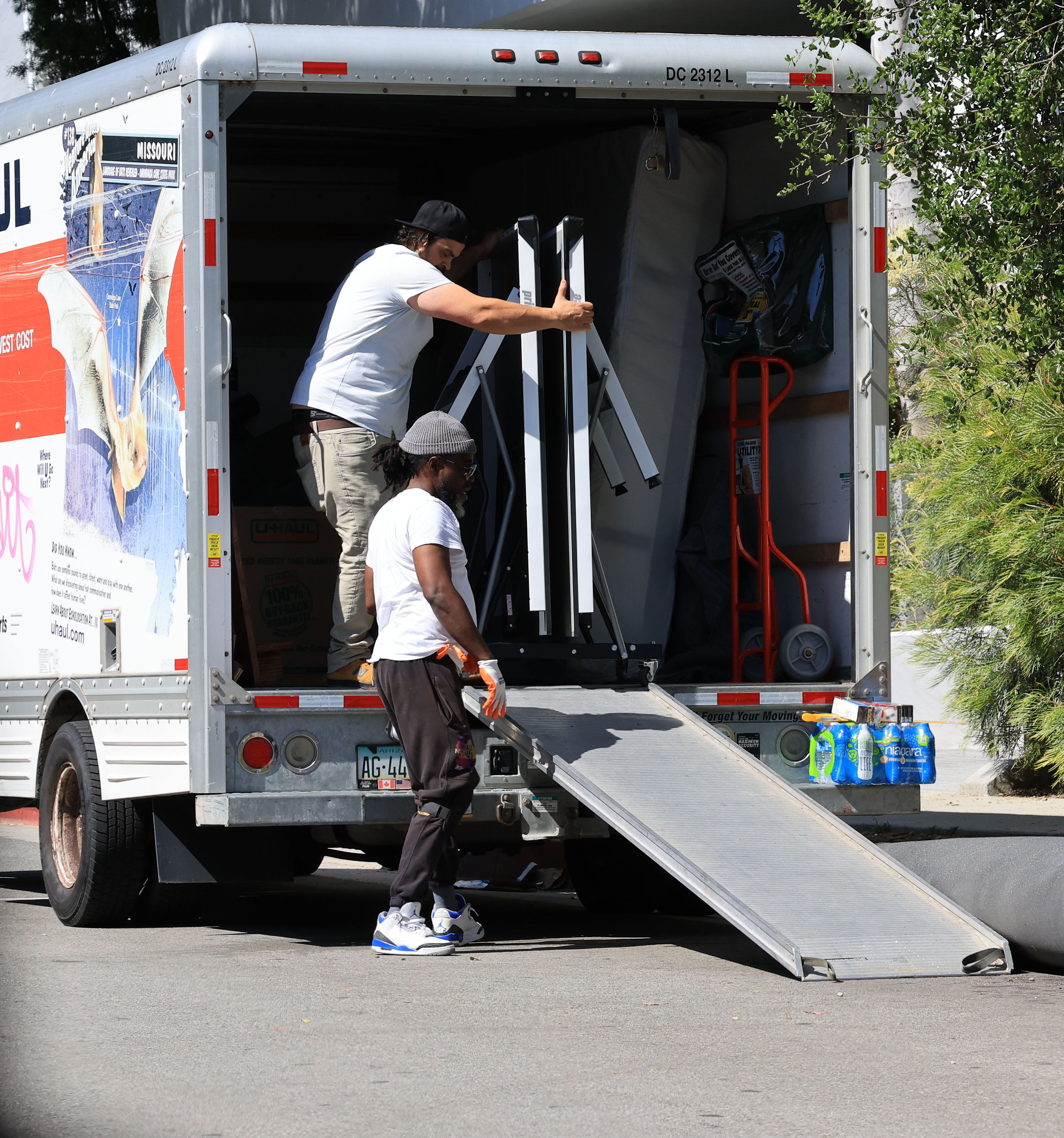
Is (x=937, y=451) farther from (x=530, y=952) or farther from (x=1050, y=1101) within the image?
(x=1050, y=1101)

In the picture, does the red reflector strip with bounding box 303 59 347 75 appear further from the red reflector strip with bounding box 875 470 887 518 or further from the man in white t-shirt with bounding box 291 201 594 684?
the red reflector strip with bounding box 875 470 887 518

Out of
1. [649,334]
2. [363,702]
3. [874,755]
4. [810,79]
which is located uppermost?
[810,79]

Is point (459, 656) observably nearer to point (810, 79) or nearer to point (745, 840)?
point (745, 840)

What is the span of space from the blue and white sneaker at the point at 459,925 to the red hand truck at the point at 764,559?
5.66ft

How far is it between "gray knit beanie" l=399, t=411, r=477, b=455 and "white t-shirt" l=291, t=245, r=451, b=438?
1.73 feet

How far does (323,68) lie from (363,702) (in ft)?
7.47

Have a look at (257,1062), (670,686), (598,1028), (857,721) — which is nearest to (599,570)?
(670,686)

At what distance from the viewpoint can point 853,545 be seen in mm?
A: 7711

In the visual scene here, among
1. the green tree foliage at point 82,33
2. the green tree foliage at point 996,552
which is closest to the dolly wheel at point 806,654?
the green tree foliage at point 996,552

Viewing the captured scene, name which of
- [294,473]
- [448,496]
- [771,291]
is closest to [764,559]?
[771,291]

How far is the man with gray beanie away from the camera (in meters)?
6.62

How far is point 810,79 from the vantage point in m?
7.55

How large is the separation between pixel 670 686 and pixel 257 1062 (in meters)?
3.15

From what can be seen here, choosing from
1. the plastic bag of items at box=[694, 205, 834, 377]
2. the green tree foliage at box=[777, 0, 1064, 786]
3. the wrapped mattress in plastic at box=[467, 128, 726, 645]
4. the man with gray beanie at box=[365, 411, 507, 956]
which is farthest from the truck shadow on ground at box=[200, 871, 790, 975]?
the green tree foliage at box=[777, 0, 1064, 786]
